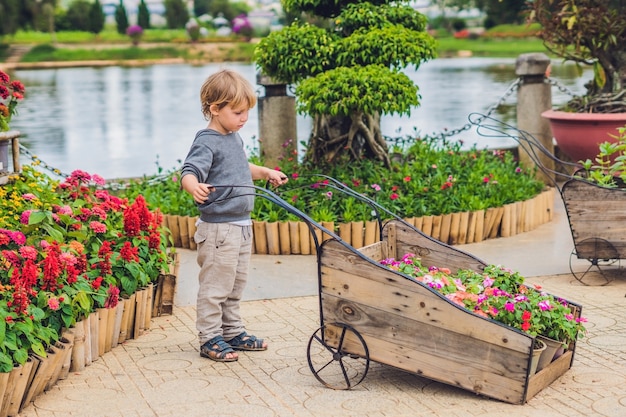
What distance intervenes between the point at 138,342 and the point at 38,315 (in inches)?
40.8

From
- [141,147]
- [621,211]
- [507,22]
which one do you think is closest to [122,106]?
[141,147]

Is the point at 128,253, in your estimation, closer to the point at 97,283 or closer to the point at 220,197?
the point at 97,283

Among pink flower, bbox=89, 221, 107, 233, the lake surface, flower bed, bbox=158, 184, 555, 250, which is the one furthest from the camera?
the lake surface

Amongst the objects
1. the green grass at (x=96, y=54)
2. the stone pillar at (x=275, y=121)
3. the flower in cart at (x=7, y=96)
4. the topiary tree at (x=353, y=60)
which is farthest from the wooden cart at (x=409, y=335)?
the green grass at (x=96, y=54)

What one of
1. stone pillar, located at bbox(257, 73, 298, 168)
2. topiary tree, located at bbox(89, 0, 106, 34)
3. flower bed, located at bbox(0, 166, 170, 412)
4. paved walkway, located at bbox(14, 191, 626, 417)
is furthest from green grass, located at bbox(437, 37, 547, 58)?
flower bed, located at bbox(0, 166, 170, 412)

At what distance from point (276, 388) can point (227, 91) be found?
5.10 ft

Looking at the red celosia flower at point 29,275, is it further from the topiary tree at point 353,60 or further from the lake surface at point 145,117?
the lake surface at point 145,117

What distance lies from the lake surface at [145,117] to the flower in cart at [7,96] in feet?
10.6

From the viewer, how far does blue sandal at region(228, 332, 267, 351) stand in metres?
5.21

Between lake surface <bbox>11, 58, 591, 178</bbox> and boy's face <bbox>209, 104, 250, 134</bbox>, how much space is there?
4.16 meters

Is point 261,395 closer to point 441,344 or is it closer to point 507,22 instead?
point 441,344

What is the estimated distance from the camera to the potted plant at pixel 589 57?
9.65 m

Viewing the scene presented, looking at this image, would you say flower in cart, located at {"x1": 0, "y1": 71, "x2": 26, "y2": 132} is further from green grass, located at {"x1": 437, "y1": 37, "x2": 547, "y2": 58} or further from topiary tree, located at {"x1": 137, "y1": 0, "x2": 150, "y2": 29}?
topiary tree, located at {"x1": 137, "y1": 0, "x2": 150, "y2": 29}

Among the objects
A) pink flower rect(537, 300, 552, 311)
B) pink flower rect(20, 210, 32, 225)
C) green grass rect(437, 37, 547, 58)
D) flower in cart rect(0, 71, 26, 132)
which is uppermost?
flower in cart rect(0, 71, 26, 132)
